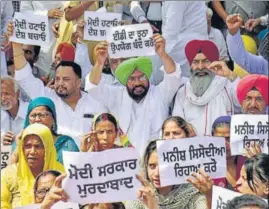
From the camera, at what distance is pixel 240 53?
320 cm

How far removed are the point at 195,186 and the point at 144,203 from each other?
0.24 meters

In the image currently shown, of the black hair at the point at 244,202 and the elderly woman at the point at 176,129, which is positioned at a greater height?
the elderly woman at the point at 176,129

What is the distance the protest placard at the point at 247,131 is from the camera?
320cm

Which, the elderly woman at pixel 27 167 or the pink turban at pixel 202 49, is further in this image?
the pink turban at pixel 202 49

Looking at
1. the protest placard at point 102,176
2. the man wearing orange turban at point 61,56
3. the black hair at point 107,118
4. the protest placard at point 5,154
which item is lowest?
the protest placard at point 102,176

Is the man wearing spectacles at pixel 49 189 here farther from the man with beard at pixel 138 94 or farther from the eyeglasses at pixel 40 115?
the man with beard at pixel 138 94

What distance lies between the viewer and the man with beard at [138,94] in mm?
3172

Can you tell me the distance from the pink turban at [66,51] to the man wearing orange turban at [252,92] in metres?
0.75

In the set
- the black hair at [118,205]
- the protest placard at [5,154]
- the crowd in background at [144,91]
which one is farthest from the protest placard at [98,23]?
the black hair at [118,205]

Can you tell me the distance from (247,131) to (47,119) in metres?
0.88

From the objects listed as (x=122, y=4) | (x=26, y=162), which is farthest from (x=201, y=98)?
(x=26, y=162)

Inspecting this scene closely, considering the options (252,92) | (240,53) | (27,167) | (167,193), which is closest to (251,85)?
(252,92)

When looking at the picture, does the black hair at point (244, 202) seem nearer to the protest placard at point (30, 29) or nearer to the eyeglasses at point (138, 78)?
the eyeglasses at point (138, 78)

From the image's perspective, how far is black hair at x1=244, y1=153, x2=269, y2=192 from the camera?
10.4 ft
